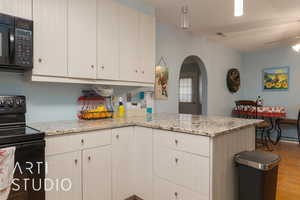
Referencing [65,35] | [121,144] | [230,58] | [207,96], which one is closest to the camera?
[65,35]

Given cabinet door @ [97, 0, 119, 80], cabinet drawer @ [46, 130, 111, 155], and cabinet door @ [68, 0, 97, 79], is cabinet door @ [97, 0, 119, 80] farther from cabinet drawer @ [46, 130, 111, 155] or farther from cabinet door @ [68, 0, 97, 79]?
cabinet drawer @ [46, 130, 111, 155]

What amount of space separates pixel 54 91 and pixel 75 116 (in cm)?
36

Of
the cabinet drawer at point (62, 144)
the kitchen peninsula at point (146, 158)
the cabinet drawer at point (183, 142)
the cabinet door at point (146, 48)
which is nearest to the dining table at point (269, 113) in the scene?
the kitchen peninsula at point (146, 158)

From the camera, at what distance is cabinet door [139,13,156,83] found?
99.0 inches

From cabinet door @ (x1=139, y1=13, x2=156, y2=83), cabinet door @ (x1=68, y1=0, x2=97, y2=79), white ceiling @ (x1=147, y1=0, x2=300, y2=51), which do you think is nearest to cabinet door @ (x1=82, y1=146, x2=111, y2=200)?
cabinet door @ (x1=68, y1=0, x2=97, y2=79)

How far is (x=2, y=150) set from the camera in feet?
4.04

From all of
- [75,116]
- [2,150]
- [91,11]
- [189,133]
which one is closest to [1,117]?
[2,150]

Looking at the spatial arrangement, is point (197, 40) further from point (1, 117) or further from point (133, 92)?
point (1, 117)

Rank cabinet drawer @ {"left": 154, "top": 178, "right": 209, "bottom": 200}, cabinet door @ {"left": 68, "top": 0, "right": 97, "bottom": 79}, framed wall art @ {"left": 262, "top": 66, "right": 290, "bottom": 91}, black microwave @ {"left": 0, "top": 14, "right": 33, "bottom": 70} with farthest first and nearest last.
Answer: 1. framed wall art @ {"left": 262, "top": 66, "right": 290, "bottom": 91}
2. cabinet door @ {"left": 68, "top": 0, "right": 97, "bottom": 79}
3. cabinet drawer @ {"left": 154, "top": 178, "right": 209, "bottom": 200}
4. black microwave @ {"left": 0, "top": 14, "right": 33, "bottom": 70}

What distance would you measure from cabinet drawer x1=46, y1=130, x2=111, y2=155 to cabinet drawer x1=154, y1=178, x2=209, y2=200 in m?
0.64

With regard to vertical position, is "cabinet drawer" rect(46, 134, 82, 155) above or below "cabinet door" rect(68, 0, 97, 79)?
below

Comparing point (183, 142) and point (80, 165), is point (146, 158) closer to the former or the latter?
point (183, 142)

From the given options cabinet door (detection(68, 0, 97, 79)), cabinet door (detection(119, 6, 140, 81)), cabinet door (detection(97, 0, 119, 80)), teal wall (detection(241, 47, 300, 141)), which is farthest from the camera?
teal wall (detection(241, 47, 300, 141))

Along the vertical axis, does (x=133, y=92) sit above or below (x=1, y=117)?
above
